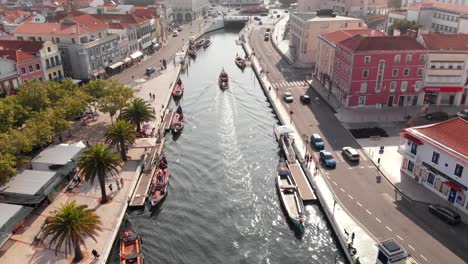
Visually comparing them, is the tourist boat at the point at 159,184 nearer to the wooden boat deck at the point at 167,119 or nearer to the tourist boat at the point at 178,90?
the wooden boat deck at the point at 167,119

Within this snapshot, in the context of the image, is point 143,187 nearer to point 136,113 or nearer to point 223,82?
point 136,113

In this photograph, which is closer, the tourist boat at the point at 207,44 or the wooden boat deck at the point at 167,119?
the wooden boat deck at the point at 167,119

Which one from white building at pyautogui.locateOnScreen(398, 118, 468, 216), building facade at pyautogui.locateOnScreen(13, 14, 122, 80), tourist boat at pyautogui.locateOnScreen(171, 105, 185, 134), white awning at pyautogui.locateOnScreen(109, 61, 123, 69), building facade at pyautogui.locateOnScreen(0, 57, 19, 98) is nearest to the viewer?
white building at pyautogui.locateOnScreen(398, 118, 468, 216)

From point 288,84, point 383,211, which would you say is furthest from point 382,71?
point 383,211

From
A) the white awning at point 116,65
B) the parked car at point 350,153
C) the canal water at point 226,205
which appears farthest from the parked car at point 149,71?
the parked car at point 350,153

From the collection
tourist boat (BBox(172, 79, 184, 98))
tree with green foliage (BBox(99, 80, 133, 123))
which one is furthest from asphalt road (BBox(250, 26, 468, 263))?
tourist boat (BBox(172, 79, 184, 98))

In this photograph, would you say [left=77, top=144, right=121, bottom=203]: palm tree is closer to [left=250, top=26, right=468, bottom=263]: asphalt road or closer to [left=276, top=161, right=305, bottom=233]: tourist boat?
[left=276, top=161, right=305, bottom=233]: tourist boat

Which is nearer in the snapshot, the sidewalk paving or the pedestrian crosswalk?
the sidewalk paving
